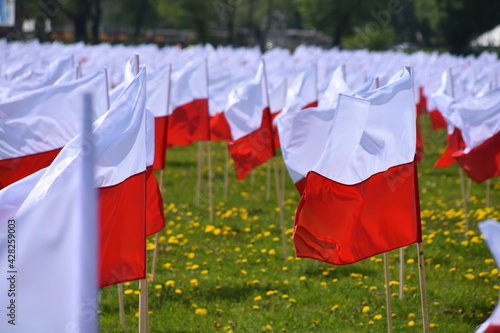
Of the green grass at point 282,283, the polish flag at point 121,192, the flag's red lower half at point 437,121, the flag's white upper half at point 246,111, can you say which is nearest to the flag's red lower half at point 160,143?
the green grass at point 282,283

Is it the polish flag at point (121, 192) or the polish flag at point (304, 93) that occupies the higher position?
the polish flag at point (304, 93)

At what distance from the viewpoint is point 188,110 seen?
12602 mm

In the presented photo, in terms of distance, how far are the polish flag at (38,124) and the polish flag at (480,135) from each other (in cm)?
383

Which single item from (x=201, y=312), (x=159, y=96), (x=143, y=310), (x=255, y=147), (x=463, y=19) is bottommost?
(x=201, y=312)

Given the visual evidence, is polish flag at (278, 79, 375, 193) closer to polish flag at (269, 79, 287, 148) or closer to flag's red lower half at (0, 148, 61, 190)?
flag's red lower half at (0, 148, 61, 190)

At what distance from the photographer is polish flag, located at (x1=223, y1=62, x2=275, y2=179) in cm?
1106

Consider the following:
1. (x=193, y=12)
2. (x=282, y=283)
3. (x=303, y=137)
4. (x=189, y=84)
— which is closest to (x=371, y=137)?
(x=303, y=137)

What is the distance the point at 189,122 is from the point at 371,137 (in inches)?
245

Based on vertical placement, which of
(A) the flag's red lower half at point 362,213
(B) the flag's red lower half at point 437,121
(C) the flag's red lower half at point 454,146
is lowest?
(A) the flag's red lower half at point 362,213

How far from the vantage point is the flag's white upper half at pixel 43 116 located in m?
7.80

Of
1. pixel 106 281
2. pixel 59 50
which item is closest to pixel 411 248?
pixel 106 281

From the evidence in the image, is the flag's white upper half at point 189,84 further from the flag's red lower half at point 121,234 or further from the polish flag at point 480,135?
the flag's red lower half at point 121,234

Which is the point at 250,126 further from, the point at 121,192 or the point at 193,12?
the point at 193,12

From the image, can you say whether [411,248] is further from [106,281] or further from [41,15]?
[41,15]
